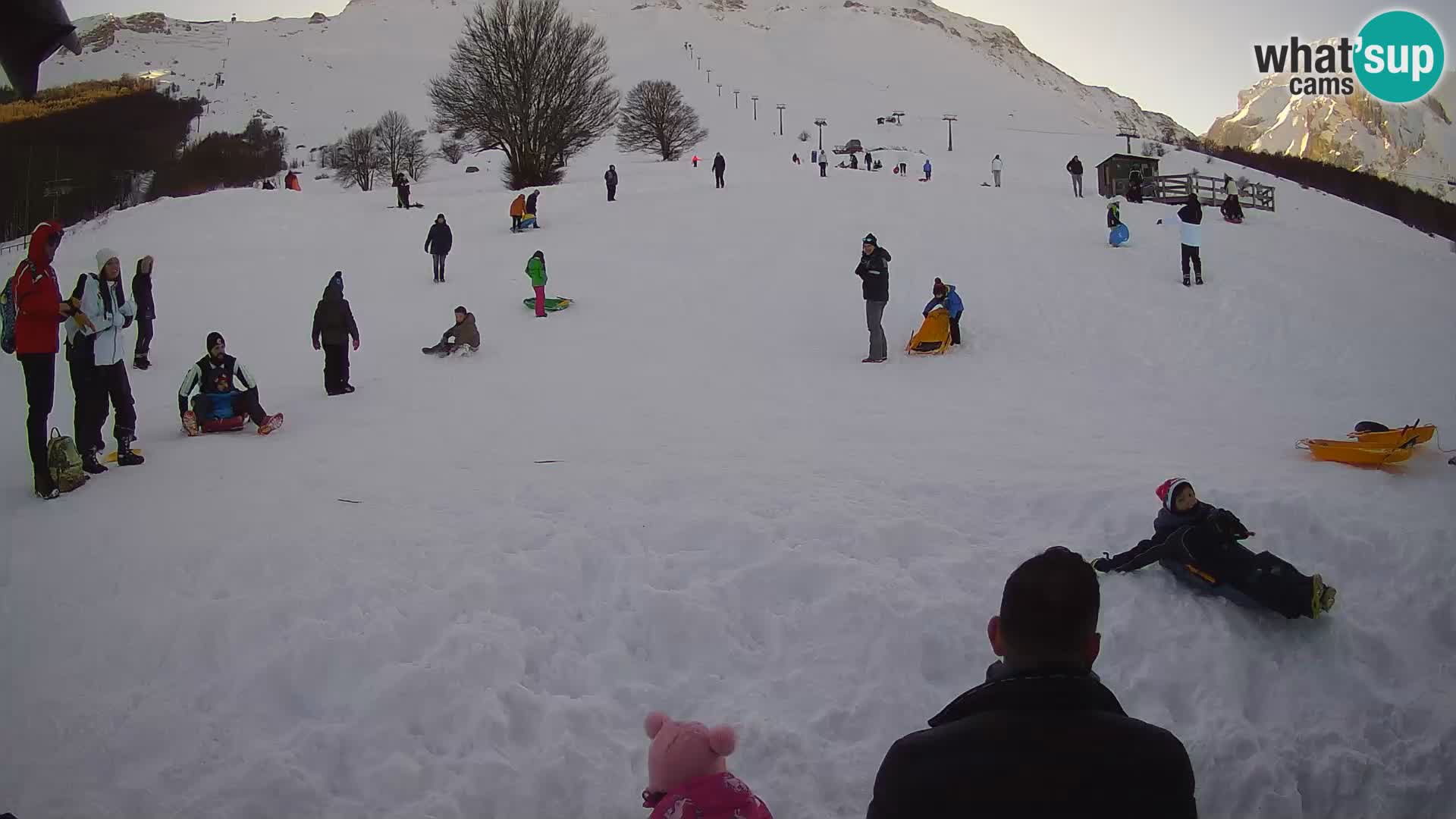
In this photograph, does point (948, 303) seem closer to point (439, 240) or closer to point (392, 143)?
point (439, 240)

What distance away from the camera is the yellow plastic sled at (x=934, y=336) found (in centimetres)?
1198

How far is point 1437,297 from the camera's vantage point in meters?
13.8

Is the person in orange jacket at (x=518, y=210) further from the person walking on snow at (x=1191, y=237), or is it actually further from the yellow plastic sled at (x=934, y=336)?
the person walking on snow at (x=1191, y=237)

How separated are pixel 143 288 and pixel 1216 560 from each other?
44.4ft

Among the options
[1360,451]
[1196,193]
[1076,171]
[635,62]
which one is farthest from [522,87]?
[635,62]

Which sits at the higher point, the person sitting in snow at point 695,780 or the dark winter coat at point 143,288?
the dark winter coat at point 143,288

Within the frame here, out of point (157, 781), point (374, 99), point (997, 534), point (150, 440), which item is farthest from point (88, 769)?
point (374, 99)

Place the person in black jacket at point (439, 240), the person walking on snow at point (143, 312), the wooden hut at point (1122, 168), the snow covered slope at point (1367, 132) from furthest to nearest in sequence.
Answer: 1. the snow covered slope at point (1367, 132)
2. the wooden hut at point (1122, 168)
3. the person in black jacket at point (439, 240)
4. the person walking on snow at point (143, 312)

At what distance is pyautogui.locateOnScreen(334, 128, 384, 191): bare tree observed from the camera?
59875 mm

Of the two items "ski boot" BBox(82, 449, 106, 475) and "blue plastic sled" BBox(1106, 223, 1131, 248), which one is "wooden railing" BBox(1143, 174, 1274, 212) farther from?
"ski boot" BBox(82, 449, 106, 475)

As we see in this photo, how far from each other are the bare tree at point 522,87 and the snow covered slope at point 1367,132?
3346 inches

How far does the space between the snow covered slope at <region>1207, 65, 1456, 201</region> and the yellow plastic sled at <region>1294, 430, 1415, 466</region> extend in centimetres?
9976

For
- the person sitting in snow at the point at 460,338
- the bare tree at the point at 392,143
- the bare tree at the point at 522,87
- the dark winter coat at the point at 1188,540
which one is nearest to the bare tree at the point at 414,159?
the bare tree at the point at 392,143

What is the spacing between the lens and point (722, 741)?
8.48 feet
